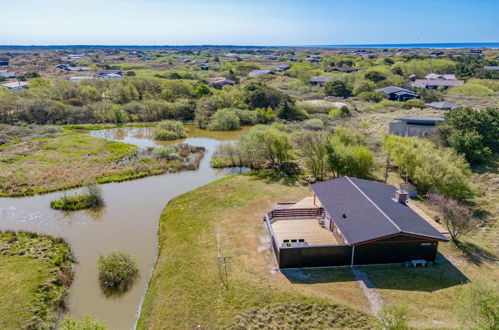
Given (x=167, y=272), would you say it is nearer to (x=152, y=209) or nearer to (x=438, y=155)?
(x=152, y=209)

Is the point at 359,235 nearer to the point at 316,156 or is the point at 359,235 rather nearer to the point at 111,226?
the point at 316,156

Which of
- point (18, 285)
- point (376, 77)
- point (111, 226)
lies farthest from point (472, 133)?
point (376, 77)

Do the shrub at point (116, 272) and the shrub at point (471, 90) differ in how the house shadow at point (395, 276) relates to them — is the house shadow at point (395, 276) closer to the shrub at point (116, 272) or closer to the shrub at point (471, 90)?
the shrub at point (116, 272)

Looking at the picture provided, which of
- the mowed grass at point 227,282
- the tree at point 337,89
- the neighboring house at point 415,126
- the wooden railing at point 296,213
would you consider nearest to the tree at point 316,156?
the wooden railing at point 296,213

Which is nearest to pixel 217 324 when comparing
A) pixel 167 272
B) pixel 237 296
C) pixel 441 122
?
pixel 237 296

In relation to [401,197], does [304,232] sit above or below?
below

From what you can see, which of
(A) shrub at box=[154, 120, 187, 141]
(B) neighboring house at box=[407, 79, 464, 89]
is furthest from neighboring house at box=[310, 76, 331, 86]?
(A) shrub at box=[154, 120, 187, 141]

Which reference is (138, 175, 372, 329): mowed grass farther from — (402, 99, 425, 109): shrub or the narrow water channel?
(402, 99, 425, 109): shrub
